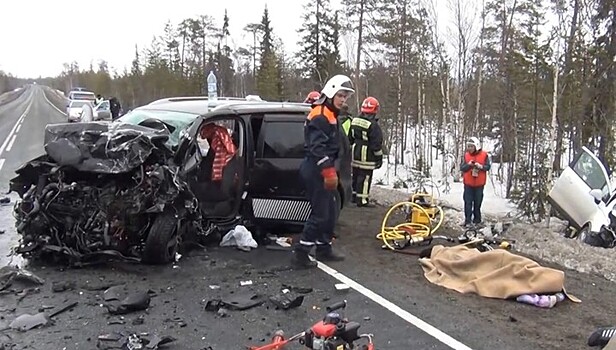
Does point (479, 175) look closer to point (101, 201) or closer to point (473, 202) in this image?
point (473, 202)

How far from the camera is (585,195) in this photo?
750 centimetres

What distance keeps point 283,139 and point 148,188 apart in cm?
191

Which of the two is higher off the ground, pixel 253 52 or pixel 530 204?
pixel 253 52

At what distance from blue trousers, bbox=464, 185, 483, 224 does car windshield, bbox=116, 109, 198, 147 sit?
14.3 feet

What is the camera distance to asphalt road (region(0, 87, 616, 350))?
407cm

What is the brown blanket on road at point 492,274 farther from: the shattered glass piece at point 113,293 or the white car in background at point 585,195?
the shattered glass piece at point 113,293

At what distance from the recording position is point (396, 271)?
19.1 ft

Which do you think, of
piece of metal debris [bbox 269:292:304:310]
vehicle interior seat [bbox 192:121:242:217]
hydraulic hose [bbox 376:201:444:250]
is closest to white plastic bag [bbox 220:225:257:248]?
vehicle interior seat [bbox 192:121:242:217]

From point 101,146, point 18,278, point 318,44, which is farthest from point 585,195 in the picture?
point 318,44

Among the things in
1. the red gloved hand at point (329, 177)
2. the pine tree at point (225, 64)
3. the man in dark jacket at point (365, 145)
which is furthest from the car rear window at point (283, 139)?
the pine tree at point (225, 64)

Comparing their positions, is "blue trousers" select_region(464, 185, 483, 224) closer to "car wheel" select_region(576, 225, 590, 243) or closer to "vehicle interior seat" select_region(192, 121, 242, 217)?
"car wheel" select_region(576, 225, 590, 243)

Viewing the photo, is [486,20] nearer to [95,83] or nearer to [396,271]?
[396,271]

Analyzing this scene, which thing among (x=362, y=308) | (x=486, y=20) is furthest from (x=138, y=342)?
(x=486, y=20)

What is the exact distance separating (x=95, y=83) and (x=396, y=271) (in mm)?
79560
